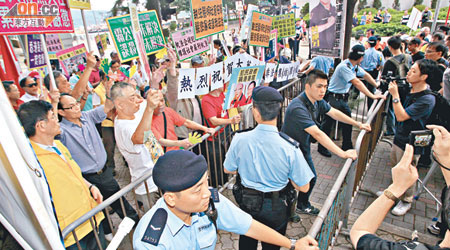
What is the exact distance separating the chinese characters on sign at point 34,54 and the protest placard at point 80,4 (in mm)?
1174

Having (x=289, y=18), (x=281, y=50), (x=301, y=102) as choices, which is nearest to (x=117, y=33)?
(x=301, y=102)

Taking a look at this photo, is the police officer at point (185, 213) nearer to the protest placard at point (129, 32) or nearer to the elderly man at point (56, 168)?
the elderly man at point (56, 168)

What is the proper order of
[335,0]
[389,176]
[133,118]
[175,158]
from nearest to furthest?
[175,158]
[133,118]
[389,176]
[335,0]

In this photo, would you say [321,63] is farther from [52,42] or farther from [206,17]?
[52,42]

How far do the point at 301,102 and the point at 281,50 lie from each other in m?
6.11

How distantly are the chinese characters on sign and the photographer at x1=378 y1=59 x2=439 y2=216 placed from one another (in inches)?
240

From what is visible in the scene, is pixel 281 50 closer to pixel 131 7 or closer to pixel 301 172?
pixel 131 7

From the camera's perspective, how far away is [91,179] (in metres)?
3.14

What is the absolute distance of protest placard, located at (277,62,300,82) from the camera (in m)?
5.34

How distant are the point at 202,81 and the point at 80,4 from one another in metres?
2.81

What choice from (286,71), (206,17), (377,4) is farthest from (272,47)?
(377,4)

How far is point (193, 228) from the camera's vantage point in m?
1.71

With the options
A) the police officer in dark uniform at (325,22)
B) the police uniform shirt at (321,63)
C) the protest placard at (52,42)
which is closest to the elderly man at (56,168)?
the protest placard at (52,42)

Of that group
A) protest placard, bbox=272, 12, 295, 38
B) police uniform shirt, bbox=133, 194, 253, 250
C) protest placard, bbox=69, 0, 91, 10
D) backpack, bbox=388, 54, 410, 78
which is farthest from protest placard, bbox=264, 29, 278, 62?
police uniform shirt, bbox=133, 194, 253, 250
